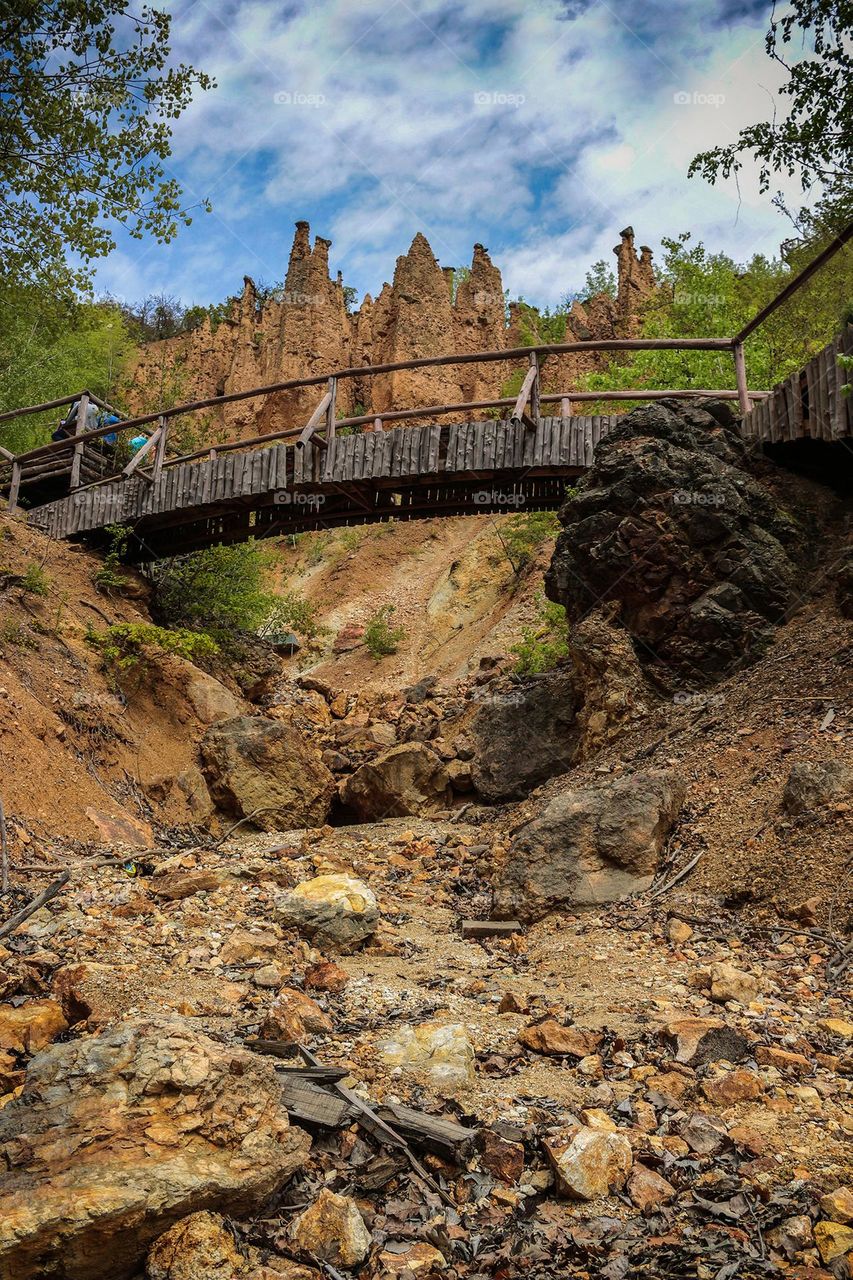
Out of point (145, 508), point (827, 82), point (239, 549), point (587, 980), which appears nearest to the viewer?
point (587, 980)

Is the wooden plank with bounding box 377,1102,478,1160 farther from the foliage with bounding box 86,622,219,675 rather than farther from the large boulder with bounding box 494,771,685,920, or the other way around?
the foliage with bounding box 86,622,219,675

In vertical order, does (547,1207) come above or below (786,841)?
below

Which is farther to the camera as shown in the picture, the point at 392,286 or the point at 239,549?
the point at 392,286

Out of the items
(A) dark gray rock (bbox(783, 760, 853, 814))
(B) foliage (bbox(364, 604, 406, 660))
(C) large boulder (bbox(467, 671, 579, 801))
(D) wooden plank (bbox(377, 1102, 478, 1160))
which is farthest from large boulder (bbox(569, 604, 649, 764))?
(B) foliage (bbox(364, 604, 406, 660))

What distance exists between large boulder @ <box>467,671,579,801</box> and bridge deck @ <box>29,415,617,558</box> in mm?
3674

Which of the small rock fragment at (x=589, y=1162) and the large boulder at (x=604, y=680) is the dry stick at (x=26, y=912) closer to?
the small rock fragment at (x=589, y=1162)

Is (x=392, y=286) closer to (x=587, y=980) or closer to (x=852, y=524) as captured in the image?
(x=852, y=524)

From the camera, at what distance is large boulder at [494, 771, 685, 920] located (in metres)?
6.28

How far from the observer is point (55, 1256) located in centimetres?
233

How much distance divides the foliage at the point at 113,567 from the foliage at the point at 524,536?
35.3 ft

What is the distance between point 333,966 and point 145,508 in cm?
1137

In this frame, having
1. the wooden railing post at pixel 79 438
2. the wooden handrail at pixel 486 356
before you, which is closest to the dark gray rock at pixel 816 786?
the wooden handrail at pixel 486 356

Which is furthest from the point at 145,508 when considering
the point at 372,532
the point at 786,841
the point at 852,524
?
the point at 372,532

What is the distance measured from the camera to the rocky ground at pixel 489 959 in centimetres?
264
